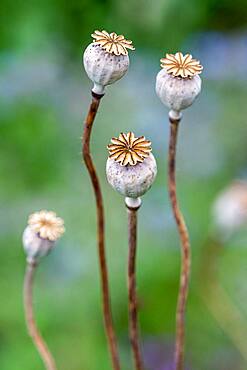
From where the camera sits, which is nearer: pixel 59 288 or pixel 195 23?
pixel 59 288

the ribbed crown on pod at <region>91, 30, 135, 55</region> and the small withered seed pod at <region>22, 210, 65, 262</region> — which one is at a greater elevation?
the ribbed crown on pod at <region>91, 30, 135, 55</region>

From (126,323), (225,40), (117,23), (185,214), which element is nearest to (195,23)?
(225,40)

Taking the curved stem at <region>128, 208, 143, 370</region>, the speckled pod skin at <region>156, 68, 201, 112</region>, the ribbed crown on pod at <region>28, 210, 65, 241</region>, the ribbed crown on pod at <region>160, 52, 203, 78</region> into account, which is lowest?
the curved stem at <region>128, 208, 143, 370</region>

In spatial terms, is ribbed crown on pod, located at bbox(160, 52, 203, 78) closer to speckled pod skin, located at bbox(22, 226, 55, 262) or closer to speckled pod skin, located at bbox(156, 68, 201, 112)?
speckled pod skin, located at bbox(156, 68, 201, 112)

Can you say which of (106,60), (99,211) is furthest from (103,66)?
(99,211)

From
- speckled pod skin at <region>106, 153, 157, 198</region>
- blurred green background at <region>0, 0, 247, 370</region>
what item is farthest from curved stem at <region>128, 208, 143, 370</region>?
blurred green background at <region>0, 0, 247, 370</region>

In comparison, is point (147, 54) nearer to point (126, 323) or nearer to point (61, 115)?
point (61, 115)

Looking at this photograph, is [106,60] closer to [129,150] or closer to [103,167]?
[129,150]
